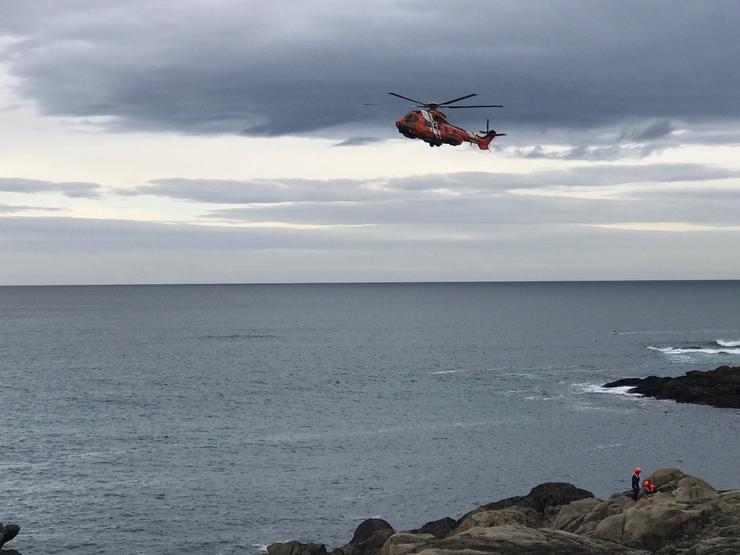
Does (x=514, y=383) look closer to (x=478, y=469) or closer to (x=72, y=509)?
(x=478, y=469)

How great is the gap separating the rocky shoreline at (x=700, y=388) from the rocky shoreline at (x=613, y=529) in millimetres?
54877

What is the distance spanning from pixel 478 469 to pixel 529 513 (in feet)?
89.8

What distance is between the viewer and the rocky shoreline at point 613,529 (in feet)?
97.5

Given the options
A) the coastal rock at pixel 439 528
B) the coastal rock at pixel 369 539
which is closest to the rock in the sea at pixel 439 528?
the coastal rock at pixel 439 528

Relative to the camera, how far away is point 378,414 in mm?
93375

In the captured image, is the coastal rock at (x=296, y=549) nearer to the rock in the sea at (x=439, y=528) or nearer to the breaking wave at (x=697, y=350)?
the rock in the sea at (x=439, y=528)

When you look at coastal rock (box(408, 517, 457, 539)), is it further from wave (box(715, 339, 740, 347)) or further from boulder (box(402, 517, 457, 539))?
wave (box(715, 339, 740, 347))

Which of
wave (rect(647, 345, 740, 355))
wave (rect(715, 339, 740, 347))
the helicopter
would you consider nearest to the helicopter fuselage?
the helicopter

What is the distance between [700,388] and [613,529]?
70.1 meters

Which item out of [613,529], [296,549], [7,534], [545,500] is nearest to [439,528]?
[545,500]

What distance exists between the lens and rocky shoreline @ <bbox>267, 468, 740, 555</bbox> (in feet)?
97.5

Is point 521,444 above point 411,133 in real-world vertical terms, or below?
below

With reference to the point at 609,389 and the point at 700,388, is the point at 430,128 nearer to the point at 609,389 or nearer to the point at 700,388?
the point at 700,388

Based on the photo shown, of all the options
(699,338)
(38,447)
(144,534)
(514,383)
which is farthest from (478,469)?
(699,338)
